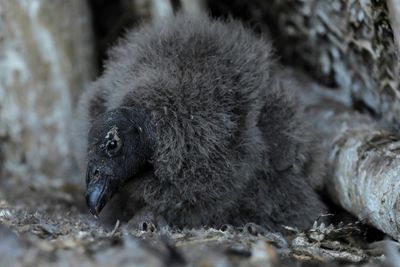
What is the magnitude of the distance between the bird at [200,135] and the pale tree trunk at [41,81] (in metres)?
0.61

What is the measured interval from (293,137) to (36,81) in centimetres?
138

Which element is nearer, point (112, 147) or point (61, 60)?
point (112, 147)

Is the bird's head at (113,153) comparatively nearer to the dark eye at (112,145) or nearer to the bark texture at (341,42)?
the dark eye at (112,145)

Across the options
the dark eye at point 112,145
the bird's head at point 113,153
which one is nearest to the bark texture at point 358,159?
the bird's head at point 113,153

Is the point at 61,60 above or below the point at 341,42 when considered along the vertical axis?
below

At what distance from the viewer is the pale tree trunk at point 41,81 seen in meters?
2.93

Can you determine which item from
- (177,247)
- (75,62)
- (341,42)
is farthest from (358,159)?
(75,62)

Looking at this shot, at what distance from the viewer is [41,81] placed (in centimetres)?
301

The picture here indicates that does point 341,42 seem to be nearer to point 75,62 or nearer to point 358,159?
point 358,159

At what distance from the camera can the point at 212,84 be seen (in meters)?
2.22

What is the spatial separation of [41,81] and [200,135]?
1.20 m

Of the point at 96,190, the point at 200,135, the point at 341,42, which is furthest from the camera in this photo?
the point at 341,42

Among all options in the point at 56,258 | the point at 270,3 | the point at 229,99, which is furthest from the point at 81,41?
the point at 56,258

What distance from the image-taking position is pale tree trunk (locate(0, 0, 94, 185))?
9.62 ft
